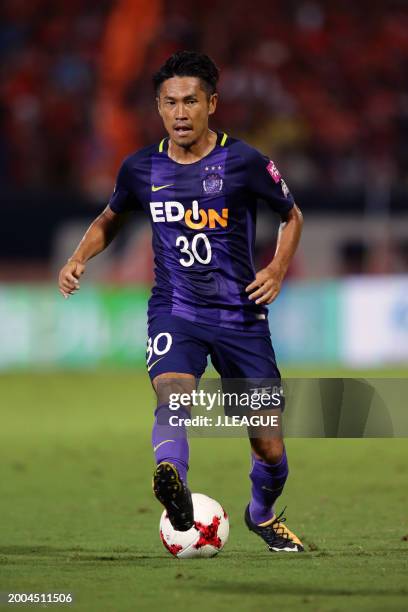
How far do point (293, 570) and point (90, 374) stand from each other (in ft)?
46.9

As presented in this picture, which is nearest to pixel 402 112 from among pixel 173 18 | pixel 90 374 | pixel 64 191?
pixel 173 18

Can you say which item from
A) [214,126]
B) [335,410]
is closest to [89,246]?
[335,410]

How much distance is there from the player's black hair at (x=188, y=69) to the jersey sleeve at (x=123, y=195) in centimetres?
50


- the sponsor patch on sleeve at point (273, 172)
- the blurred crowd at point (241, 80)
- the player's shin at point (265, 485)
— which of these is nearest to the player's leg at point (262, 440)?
the player's shin at point (265, 485)

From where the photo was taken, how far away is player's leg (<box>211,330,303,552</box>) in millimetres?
8203

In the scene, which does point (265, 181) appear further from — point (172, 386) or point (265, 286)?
point (172, 386)

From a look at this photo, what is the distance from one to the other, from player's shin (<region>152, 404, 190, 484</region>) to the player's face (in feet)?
4.67

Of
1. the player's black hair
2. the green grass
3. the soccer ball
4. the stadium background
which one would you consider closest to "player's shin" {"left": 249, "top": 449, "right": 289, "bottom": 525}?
the green grass

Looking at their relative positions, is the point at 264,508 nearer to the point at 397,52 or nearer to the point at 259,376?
the point at 259,376

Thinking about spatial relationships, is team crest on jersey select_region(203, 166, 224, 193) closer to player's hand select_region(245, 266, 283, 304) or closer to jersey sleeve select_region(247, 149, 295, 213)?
jersey sleeve select_region(247, 149, 295, 213)

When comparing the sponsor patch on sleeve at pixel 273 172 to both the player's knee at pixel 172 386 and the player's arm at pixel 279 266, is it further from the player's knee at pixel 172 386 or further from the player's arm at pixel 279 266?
the player's knee at pixel 172 386

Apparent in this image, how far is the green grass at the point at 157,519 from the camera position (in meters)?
7.01

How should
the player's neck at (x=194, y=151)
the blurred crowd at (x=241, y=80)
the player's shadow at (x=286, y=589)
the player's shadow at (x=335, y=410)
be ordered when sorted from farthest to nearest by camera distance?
the blurred crowd at (x=241, y=80)
the player's shadow at (x=335, y=410)
the player's neck at (x=194, y=151)
the player's shadow at (x=286, y=589)

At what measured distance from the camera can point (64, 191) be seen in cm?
3262
